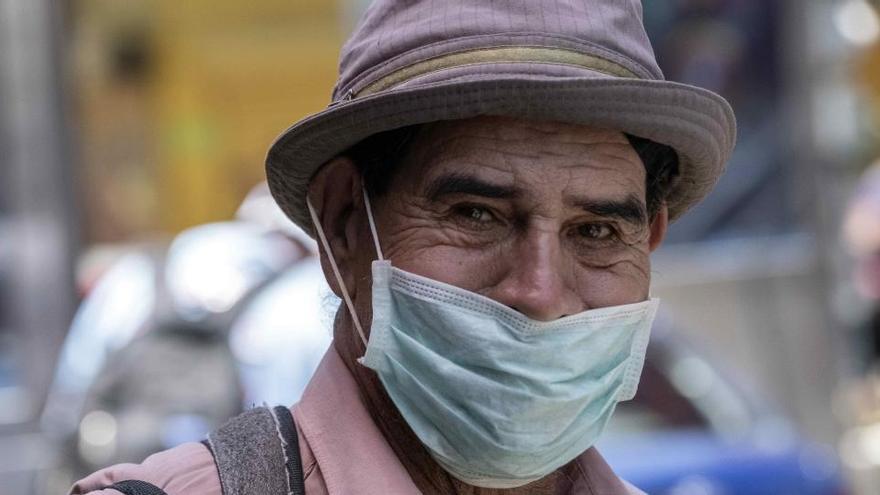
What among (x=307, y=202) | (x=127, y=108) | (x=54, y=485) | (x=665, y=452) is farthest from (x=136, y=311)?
(x=127, y=108)

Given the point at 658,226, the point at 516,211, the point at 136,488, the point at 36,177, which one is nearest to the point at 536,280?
the point at 516,211

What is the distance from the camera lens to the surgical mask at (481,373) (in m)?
2.32

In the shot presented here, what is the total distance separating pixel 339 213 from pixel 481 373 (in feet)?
1.15

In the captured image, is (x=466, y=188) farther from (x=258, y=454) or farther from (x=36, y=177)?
(x=36, y=177)

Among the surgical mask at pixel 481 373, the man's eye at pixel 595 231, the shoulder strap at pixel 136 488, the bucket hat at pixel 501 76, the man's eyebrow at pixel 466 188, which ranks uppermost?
the bucket hat at pixel 501 76

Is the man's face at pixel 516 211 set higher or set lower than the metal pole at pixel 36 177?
higher

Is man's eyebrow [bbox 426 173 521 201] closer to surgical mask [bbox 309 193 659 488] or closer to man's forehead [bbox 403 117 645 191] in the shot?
man's forehead [bbox 403 117 645 191]

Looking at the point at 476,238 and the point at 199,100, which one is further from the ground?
the point at 476,238

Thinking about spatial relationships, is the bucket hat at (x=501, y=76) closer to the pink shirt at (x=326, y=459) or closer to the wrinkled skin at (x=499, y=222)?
the wrinkled skin at (x=499, y=222)

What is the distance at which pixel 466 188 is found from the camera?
2.38 meters

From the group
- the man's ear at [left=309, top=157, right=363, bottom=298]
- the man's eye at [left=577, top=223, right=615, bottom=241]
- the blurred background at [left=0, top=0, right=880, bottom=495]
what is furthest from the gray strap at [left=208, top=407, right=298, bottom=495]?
the blurred background at [left=0, top=0, right=880, bottom=495]

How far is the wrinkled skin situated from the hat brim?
0.05m

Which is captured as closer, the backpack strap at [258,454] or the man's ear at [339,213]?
the backpack strap at [258,454]

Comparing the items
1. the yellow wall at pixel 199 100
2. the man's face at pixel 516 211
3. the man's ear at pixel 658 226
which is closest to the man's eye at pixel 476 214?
the man's face at pixel 516 211
